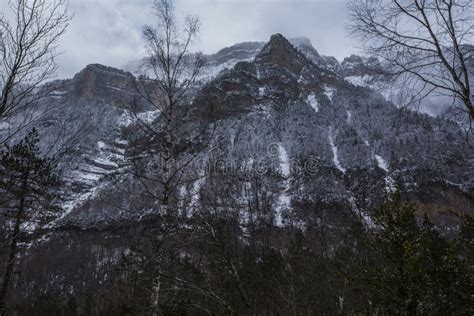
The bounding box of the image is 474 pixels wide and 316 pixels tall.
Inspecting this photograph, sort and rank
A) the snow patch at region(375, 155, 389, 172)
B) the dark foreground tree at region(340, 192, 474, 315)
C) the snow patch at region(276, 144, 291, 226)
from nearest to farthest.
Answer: the dark foreground tree at region(340, 192, 474, 315) → the snow patch at region(276, 144, 291, 226) → the snow patch at region(375, 155, 389, 172)

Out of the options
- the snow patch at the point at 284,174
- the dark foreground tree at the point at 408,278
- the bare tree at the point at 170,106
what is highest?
the snow patch at the point at 284,174

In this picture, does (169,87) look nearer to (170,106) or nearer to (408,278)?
(170,106)

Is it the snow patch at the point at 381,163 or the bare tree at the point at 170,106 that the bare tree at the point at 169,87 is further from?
the snow patch at the point at 381,163

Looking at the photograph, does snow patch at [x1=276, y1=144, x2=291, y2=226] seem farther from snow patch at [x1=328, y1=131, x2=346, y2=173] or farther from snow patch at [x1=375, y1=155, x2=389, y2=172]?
snow patch at [x1=375, y1=155, x2=389, y2=172]

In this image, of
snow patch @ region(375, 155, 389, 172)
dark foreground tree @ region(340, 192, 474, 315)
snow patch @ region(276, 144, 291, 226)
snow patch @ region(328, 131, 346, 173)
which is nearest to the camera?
dark foreground tree @ region(340, 192, 474, 315)

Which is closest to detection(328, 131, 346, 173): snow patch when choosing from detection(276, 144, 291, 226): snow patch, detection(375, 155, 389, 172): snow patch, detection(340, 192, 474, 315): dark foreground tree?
detection(375, 155, 389, 172): snow patch

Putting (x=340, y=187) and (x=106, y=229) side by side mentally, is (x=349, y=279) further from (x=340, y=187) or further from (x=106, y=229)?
(x=106, y=229)

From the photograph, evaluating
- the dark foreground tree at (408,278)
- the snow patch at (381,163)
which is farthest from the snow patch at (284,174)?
the dark foreground tree at (408,278)

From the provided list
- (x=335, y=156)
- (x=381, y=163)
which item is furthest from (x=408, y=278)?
(x=335, y=156)

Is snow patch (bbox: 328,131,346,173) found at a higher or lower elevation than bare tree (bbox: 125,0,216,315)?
higher

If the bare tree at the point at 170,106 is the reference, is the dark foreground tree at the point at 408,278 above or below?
below

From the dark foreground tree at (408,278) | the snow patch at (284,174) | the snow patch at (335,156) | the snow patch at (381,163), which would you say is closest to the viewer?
the dark foreground tree at (408,278)

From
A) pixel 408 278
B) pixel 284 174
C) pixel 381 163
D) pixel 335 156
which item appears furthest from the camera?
pixel 335 156

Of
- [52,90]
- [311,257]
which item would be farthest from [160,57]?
[311,257]
